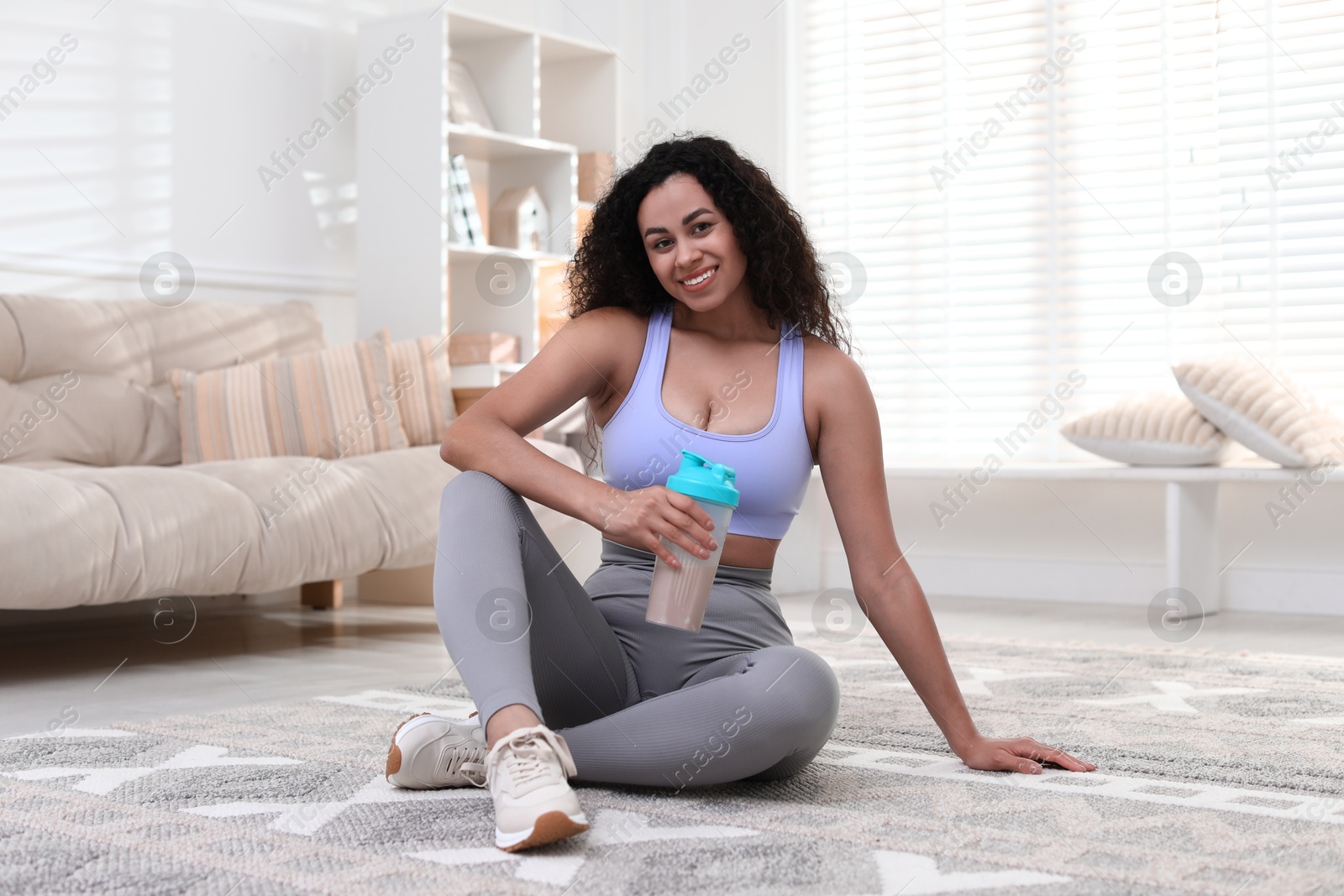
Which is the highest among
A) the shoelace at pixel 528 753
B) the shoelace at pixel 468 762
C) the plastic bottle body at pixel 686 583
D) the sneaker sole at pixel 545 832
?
the plastic bottle body at pixel 686 583

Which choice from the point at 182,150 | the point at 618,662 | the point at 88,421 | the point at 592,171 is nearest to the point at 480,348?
the point at 592,171

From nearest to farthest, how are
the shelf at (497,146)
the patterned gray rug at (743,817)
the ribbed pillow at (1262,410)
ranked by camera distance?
1. the patterned gray rug at (743,817)
2. the ribbed pillow at (1262,410)
3. the shelf at (497,146)

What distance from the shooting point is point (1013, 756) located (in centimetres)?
134

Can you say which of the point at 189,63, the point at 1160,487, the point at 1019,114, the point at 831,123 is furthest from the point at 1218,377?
the point at 189,63

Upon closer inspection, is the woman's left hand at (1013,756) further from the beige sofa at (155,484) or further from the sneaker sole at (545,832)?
the beige sofa at (155,484)

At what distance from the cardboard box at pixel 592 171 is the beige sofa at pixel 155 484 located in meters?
1.01

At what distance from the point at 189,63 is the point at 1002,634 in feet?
7.93

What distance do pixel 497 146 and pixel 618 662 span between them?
2.63 meters

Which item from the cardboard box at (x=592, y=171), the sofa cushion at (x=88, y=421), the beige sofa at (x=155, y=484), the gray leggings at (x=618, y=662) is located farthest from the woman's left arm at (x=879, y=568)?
the cardboard box at (x=592, y=171)

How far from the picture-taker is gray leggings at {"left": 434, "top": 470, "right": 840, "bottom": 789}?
1134 mm

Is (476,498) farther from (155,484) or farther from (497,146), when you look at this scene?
(497,146)

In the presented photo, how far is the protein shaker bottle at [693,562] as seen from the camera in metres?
1.12

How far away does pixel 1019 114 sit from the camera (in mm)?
3572

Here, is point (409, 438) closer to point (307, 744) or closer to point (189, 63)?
point (189, 63)
